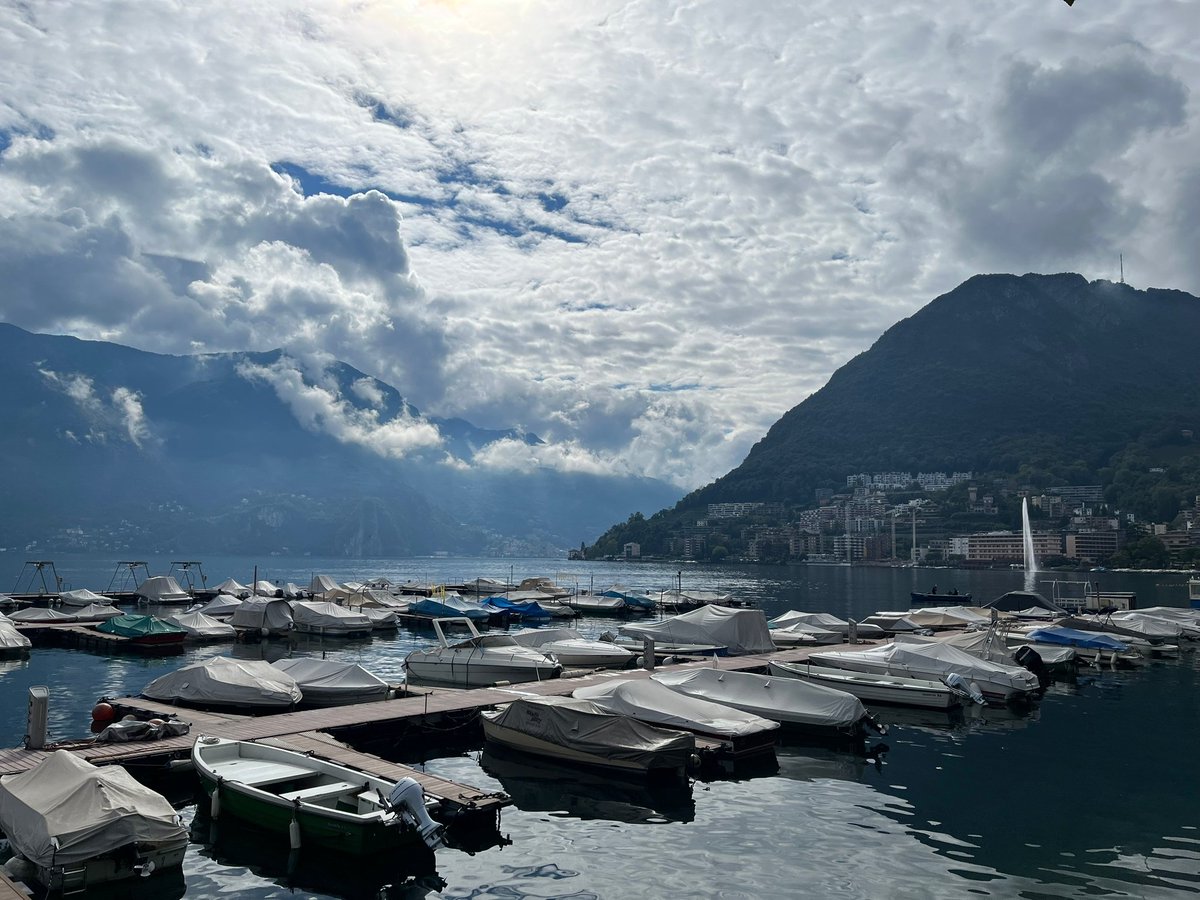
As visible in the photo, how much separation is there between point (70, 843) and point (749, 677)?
22638 millimetres

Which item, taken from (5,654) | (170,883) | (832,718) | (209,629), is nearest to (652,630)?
(832,718)

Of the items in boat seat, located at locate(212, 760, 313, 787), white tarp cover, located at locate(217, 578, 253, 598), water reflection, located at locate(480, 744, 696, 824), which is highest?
white tarp cover, located at locate(217, 578, 253, 598)

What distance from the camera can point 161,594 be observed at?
88062 millimetres

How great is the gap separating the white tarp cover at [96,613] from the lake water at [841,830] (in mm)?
40198

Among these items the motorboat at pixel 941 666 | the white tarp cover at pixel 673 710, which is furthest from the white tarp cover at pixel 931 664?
the white tarp cover at pixel 673 710

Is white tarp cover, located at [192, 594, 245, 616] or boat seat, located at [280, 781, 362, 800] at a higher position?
boat seat, located at [280, 781, 362, 800]

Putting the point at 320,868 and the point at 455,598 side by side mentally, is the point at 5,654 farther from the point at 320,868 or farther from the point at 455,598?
the point at 320,868

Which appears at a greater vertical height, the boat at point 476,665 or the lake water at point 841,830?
the boat at point 476,665

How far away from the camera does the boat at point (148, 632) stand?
57656mm

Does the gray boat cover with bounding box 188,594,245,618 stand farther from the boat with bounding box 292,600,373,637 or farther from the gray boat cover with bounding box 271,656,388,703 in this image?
the gray boat cover with bounding box 271,656,388,703

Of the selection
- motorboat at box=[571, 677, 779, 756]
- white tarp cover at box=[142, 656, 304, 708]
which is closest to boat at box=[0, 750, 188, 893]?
white tarp cover at box=[142, 656, 304, 708]

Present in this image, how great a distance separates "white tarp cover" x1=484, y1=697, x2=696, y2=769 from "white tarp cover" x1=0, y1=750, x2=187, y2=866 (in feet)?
37.4

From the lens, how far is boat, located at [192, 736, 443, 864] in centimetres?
1852

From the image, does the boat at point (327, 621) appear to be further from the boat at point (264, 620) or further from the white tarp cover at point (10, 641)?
the white tarp cover at point (10, 641)
